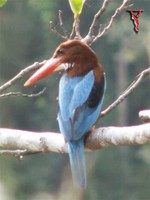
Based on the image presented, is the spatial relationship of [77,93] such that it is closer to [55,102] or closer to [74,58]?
[74,58]

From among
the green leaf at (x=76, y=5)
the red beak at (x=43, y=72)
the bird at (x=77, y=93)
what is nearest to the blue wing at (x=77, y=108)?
the bird at (x=77, y=93)

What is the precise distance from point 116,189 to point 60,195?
2.26m

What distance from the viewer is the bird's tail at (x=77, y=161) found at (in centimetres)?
392

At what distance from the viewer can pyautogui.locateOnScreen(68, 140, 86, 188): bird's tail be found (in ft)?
12.8

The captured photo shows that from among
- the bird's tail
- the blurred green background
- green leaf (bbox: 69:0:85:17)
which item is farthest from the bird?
the blurred green background

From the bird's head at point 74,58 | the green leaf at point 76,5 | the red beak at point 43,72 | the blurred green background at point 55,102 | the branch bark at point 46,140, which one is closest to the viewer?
the branch bark at point 46,140

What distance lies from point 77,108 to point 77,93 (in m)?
0.06

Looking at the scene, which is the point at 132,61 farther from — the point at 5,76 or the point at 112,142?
the point at 112,142

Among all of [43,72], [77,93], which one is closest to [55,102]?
[77,93]

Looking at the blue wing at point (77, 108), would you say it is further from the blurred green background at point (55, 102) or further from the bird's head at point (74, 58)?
the blurred green background at point (55, 102)

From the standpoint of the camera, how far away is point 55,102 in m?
19.5

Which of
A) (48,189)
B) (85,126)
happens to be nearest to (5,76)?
(48,189)

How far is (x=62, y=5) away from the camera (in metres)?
20.6

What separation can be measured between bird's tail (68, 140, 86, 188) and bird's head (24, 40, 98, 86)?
0.33 metres
